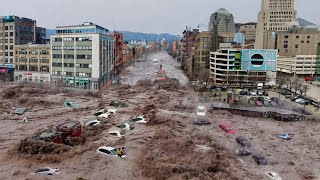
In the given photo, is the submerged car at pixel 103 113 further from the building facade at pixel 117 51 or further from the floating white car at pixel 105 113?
the building facade at pixel 117 51

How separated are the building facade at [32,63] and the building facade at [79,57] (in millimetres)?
2674

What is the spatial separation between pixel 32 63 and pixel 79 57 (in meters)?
10.2

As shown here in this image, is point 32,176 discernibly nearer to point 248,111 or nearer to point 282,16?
point 248,111

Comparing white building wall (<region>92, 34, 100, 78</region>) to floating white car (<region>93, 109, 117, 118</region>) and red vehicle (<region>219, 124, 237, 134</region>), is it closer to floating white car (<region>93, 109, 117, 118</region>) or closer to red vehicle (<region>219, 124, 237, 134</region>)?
floating white car (<region>93, 109, 117, 118</region>)

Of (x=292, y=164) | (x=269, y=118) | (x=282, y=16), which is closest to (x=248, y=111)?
(x=269, y=118)

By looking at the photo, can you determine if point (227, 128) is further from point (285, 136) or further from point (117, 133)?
point (117, 133)

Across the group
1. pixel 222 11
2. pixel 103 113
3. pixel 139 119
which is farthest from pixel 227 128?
pixel 222 11

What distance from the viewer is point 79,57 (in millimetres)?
45156

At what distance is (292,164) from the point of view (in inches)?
692

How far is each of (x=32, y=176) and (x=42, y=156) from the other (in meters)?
2.19

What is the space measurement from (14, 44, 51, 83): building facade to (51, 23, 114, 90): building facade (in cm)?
267

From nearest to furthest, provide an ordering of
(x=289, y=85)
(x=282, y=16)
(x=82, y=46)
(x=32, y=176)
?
(x=32, y=176)
(x=82, y=46)
(x=289, y=85)
(x=282, y=16)

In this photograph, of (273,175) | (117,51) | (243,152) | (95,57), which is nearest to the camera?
(273,175)

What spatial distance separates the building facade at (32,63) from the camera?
49.0m
